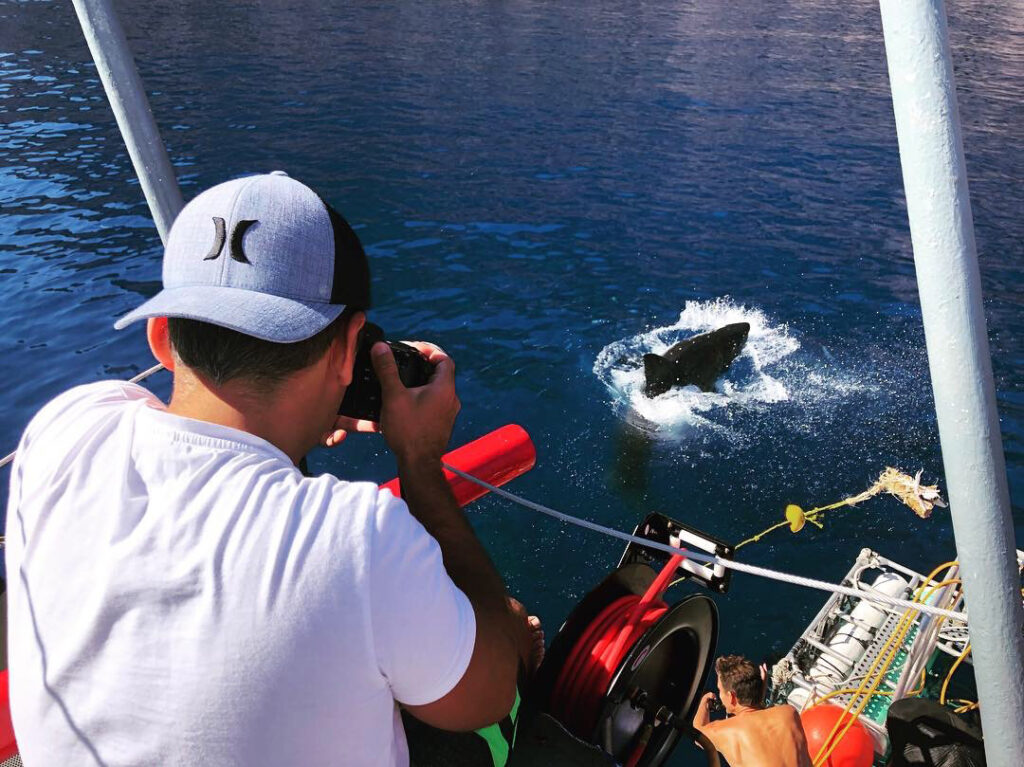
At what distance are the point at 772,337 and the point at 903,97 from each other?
10542mm

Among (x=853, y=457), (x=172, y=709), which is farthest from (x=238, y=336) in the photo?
(x=853, y=457)

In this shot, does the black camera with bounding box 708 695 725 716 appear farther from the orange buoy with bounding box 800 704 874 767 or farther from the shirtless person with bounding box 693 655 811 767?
the orange buoy with bounding box 800 704 874 767

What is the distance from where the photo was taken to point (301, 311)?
1.69 metres

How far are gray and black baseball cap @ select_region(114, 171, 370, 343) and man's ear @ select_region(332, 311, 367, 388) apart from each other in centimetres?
4

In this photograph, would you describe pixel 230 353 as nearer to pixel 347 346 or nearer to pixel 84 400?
pixel 347 346

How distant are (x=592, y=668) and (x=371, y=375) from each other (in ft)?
4.23

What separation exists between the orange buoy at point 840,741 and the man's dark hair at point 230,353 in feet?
13.9

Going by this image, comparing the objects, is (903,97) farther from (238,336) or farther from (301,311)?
(238,336)

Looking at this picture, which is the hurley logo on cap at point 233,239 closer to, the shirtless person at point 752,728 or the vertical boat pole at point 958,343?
the vertical boat pole at point 958,343

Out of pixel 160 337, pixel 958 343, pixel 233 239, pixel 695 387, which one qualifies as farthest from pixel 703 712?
pixel 695 387

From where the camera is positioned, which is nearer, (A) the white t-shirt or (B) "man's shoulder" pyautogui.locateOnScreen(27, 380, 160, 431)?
(A) the white t-shirt

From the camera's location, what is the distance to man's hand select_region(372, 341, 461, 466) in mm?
2070

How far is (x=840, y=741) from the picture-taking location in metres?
4.62

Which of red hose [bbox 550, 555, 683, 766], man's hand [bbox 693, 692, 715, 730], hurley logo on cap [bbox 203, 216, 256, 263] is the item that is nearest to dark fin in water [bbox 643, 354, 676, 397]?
man's hand [bbox 693, 692, 715, 730]
